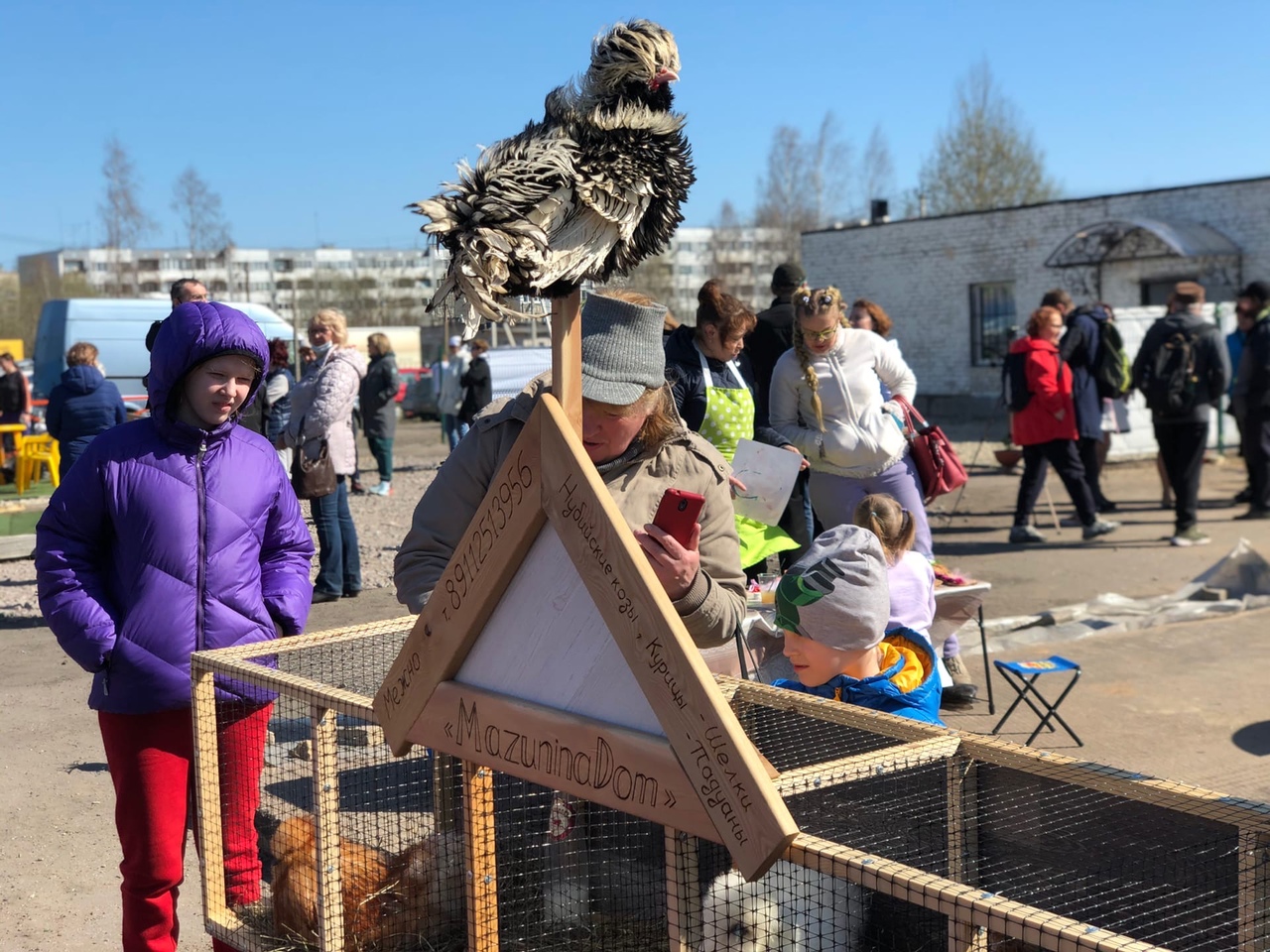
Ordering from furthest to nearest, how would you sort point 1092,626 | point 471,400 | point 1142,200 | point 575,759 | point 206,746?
point 1142,200 → point 471,400 → point 1092,626 → point 206,746 → point 575,759

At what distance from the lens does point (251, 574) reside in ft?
11.3

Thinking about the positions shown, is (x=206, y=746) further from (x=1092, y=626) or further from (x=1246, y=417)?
(x=1246, y=417)

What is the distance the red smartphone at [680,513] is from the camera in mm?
2223

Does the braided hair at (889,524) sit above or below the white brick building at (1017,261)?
below

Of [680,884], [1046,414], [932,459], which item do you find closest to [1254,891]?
[680,884]

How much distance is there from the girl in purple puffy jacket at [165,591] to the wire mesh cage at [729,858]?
90mm

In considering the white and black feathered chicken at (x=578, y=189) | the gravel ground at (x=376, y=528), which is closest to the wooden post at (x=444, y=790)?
the white and black feathered chicken at (x=578, y=189)

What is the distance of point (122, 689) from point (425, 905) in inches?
38.6

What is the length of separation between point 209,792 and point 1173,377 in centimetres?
946

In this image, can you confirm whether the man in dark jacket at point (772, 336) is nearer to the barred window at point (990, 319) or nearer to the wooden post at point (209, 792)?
the wooden post at point (209, 792)

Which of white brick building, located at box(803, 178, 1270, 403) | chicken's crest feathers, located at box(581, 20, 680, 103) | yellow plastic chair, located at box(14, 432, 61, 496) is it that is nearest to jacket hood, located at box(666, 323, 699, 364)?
chicken's crest feathers, located at box(581, 20, 680, 103)

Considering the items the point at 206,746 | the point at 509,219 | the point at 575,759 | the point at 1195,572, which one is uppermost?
the point at 509,219

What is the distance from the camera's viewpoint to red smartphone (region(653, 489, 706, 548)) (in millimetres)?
2223

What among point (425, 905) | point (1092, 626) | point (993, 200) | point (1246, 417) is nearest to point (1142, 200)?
point (1246, 417)
